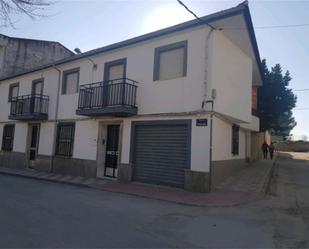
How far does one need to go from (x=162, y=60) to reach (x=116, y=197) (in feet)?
17.9

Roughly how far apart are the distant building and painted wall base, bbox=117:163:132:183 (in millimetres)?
14483

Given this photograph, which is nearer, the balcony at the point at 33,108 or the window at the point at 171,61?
the window at the point at 171,61

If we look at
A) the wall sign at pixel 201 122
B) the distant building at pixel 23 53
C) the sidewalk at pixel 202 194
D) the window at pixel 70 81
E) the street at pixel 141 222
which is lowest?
the street at pixel 141 222

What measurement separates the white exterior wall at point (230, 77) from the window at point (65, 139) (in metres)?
7.57

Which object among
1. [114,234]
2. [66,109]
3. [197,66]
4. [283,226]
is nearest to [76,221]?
[114,234]

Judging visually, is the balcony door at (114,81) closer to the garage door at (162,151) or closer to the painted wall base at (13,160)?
the garage door at (162,151)

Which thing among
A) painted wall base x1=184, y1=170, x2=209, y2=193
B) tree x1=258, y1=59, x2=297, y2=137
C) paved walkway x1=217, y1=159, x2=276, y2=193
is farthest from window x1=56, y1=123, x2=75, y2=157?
tree x1=258, y1=59, x2=297, y2=137

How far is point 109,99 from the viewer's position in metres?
12.1

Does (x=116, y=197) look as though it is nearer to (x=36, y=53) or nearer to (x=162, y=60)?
(x=162, y=60)

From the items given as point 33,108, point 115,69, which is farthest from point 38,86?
point 115,69

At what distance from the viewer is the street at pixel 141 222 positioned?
200 inches

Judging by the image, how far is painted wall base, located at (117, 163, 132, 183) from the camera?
11.8 metres

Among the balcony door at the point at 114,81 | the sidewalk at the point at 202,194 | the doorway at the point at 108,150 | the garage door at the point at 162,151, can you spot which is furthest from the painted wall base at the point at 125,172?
the balcony door at the point at 114,81

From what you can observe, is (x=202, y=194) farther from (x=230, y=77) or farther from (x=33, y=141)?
(x=33, y=141)
